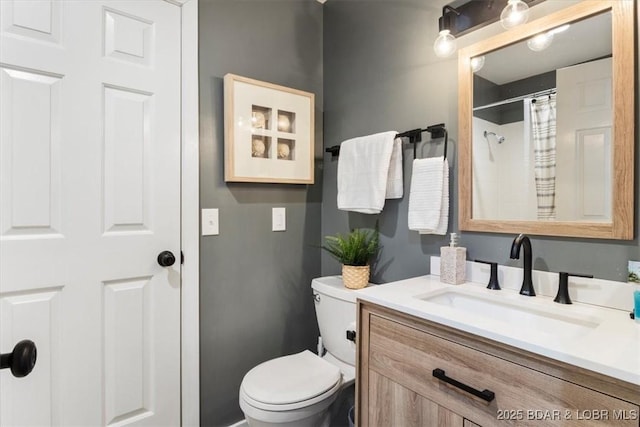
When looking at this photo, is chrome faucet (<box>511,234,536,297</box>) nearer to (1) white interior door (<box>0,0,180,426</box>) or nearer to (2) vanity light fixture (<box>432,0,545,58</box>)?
(2) vanity light fixture (<box>432,0,545,58</box>)

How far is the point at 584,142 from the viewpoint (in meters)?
1.05

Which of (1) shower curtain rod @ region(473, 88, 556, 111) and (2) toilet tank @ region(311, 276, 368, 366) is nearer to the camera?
(1) shower curtain rod @ region(473, 88, 556, 111)

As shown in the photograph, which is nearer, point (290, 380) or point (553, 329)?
point (553, 329)

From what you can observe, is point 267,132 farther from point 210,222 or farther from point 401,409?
point 401,409

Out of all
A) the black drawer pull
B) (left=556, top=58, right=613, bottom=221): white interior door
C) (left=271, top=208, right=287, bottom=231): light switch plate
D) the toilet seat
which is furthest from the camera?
(left=271, top=208, right=287, bottom=231): light switch plate

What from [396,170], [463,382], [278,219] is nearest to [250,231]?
[278,219]

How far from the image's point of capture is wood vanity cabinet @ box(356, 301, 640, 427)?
0.65 meters

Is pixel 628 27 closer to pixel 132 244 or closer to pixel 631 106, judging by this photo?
pixel 631 106

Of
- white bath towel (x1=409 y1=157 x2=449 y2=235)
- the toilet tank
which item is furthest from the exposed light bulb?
the toilet tank

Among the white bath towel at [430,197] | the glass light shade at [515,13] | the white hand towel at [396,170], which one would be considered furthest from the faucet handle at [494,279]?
the glass light shade at [515,13]

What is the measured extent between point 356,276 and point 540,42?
1.13 meters

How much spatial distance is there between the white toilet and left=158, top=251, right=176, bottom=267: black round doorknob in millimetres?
583

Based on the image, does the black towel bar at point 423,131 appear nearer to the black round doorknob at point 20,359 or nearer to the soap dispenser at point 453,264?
the soap dispenser at point 453,264

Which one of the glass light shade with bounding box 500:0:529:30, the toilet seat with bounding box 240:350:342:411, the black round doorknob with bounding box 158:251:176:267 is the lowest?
the toilet seat with bounding box 240:350:342:411
